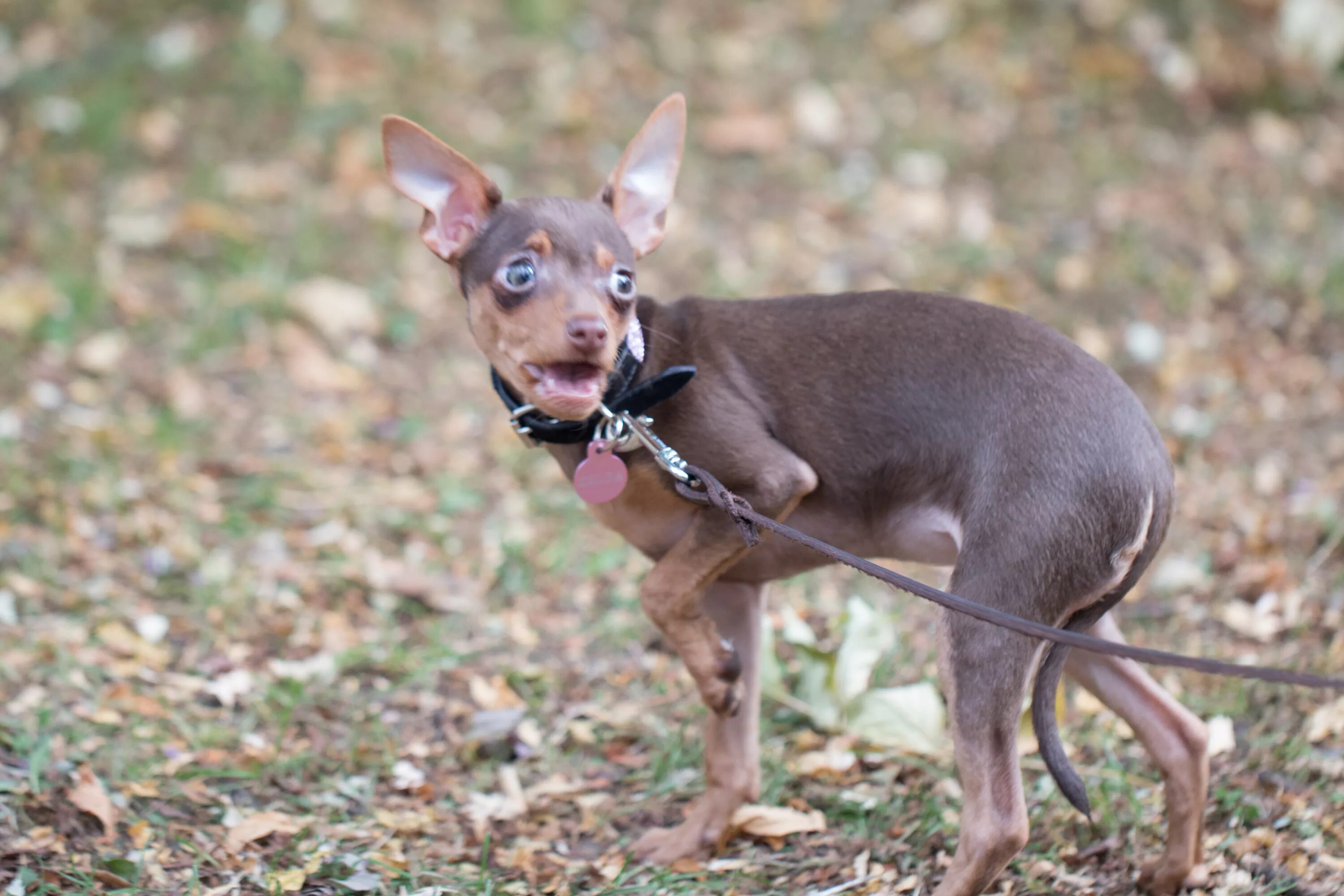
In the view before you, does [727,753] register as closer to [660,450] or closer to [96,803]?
[660,450]

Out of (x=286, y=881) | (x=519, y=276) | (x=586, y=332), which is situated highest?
(x=519, y=276)

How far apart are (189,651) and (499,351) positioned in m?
2.00

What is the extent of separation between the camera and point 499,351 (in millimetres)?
3105

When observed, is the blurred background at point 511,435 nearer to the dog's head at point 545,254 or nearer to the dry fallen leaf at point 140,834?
the dry fallen leaf at point 140,834

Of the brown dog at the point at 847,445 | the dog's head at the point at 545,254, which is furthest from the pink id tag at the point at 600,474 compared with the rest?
the dog's head at the point at 545,254

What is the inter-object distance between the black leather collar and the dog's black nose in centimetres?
25

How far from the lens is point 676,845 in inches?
139

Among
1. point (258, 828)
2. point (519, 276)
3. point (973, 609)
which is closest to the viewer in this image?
point (973, 609)

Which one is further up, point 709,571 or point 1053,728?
point 709,571

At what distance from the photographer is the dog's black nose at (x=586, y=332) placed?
2873mm

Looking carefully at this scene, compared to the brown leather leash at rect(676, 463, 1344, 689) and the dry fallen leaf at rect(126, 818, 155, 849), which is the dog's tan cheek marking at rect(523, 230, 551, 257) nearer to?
the brown leather leash at rect(676, 463, 1344, 689)

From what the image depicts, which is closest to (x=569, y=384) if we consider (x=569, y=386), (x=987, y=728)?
(x=569, y=386)

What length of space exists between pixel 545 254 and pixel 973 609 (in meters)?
1.24

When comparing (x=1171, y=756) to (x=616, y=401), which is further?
(x=1171, y=756)
